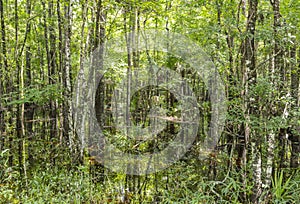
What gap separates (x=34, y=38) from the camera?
8555mm

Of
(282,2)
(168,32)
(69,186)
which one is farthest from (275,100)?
(168,32)

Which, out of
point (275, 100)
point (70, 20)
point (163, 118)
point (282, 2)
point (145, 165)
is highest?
point (282, 2)

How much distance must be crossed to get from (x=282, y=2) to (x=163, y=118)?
3.83 meters

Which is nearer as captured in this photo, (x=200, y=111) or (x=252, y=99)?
(x=252, y=99)

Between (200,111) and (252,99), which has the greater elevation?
(252,99)

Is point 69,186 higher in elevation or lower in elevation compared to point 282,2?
lower

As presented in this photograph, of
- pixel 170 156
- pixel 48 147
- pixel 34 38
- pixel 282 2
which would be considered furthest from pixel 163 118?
pixel 34 38

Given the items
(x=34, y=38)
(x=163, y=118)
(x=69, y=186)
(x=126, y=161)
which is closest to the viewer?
(x=69, y=186)

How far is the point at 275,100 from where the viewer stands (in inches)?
157

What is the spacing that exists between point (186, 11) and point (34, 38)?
4.46 meters

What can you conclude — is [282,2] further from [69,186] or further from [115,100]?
[115,100]

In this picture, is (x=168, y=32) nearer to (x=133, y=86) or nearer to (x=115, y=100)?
(x=133, y=86)

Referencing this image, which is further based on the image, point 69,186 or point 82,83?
point 82,83

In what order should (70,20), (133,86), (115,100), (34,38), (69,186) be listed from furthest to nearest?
(115,100) → (133,86) → (34,38) → (70,20) → (69,186)
